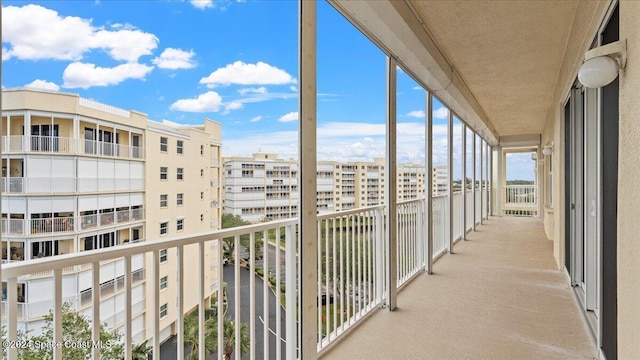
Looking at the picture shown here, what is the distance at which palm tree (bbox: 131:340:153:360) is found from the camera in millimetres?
1260

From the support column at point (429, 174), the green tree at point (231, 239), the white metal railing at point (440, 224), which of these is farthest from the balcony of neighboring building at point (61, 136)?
the white metal railing at point (440, 224)

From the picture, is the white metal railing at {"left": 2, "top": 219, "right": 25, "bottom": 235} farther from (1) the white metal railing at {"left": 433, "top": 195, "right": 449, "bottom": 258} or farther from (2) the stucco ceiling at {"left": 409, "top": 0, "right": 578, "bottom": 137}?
(1) the white metal railing at {"left": 433, "top": 195, "right": 449, "bottom": 258}

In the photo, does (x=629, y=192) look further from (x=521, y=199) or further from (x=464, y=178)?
(x=521, y=199)

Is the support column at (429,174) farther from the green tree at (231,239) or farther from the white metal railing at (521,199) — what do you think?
the white metal railing at (521,199)

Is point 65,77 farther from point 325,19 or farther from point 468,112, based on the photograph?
point 468,112

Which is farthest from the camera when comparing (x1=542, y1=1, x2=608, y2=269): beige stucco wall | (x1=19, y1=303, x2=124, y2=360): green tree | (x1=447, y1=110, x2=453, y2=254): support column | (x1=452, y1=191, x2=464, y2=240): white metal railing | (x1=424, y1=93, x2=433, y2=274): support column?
(x1=452, y1=191, x2=464, y2=240): white metal railing

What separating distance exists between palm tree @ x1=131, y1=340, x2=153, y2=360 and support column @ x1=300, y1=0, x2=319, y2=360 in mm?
825

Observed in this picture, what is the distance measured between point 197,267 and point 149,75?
2.65 feet

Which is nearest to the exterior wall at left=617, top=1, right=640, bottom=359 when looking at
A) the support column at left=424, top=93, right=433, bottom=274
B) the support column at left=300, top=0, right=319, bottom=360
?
the support column at left=300, top=0, right=319, bottom=360

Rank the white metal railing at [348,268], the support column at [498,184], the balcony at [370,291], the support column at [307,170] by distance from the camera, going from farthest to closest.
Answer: the support column at [498,184]
the white metal railing at [348,268]
the support column at [307,170]
the balcony at [370,291]

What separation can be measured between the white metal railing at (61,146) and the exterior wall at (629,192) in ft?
6.07

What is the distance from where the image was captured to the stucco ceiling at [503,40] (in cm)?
287

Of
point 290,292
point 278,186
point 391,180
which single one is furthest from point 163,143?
point 391,180

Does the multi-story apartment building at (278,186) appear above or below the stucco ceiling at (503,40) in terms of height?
below
